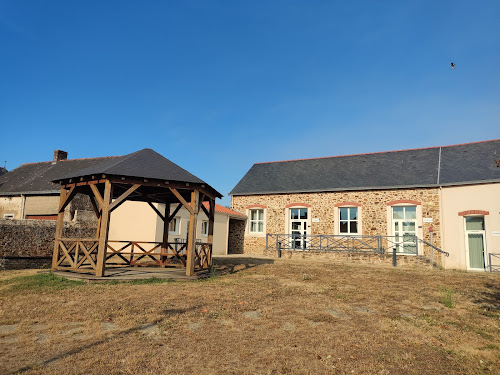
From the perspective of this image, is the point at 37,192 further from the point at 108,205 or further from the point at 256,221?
the point at 256,221

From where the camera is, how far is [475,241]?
625 inches

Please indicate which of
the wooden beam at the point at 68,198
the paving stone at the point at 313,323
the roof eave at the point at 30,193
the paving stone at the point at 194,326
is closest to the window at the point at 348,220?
the wooden beam at the point at 68,198

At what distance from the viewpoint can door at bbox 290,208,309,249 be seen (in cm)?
1992

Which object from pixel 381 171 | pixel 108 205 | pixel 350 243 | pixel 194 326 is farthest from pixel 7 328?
pixel 381 171

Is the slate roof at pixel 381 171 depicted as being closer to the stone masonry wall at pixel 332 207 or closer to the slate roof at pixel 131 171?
the stone masonry wall at pixel 332 207

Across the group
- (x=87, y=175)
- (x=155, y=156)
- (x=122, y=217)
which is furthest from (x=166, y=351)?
(x=122, y=217)

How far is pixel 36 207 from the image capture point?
58.3 ft

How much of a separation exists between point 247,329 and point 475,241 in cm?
1478

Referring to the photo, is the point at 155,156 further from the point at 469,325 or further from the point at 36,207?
the point at 36,207

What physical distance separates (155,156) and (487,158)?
16.0 meters

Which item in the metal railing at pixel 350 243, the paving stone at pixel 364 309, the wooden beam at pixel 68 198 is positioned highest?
the wooden beam at pixel 68 198

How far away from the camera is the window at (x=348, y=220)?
18.9 meters

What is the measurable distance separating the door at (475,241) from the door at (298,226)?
780 centimetres

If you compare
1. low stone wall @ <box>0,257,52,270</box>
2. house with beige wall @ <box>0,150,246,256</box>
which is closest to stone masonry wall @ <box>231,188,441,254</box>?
house with beige wall @ <box>0,150,246,256</box>
